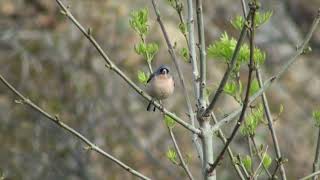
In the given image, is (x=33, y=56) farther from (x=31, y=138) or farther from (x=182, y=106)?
(x=182, y=106)

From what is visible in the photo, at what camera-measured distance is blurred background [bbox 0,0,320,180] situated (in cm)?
934

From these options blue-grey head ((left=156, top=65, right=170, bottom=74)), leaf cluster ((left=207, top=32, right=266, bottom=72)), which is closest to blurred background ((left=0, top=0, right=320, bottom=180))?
blue-grey head ((left=156, top=65, right=170, bottom=74))

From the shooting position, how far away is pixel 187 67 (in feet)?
40.1

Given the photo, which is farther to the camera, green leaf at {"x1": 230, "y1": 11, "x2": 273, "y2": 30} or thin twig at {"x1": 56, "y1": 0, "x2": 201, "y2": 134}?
green leaf at {"x1": 230, "y1": 11, "x2": 273, "y2": 30}

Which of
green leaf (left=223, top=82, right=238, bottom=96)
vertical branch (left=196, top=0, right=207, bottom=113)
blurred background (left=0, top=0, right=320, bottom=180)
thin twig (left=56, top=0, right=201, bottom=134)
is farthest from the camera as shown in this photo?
blurred background (left=0, top=0, right=320, bottom=180)

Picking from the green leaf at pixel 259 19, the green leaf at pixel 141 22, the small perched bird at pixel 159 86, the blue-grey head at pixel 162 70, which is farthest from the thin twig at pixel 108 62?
the blue-grey head at pixel 162 70

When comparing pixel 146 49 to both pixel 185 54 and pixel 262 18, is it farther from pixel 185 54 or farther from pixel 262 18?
pixel 262 18

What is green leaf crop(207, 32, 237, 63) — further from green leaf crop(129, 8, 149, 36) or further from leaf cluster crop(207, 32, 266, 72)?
green leaf crop(129, 8, 149, 36)

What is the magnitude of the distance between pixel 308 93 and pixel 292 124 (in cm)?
Result: 71

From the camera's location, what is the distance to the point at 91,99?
31.7 feet

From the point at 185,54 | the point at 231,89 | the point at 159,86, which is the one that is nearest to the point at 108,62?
the point at 185,54

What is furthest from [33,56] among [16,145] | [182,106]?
[182,106]

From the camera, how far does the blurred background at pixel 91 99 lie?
9344mm

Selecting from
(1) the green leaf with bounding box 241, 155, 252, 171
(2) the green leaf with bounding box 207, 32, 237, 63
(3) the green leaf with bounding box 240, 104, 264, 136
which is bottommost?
(1) the green leaf with bounding box 241, 155, 252, 171
